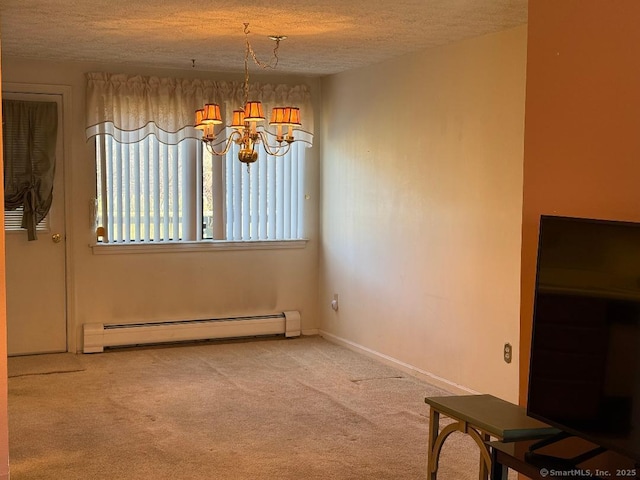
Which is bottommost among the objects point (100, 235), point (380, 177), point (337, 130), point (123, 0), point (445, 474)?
point (445, 474)

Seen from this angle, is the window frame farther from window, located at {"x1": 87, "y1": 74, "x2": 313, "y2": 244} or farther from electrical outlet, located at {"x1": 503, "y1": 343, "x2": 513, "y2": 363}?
electrical outlet, located at {"x1": 503, "y1": 343, "x2": 513, "y2": 363}

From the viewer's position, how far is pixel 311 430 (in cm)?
450

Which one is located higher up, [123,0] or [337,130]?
[123,0]

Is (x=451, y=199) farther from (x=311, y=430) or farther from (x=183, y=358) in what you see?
(x=183, y=358)

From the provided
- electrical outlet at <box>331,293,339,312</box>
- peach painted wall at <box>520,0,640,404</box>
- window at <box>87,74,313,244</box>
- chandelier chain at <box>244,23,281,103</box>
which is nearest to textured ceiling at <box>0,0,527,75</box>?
chandelier chain at <box>244,23,281,103</box>

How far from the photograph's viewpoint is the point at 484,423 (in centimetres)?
272

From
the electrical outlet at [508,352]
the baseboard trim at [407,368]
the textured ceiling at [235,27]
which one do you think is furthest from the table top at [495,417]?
the baseboard trim at [407,368]

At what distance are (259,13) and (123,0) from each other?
0.74 m

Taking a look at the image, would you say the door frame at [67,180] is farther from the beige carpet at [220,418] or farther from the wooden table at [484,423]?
the wooden table at [484,423]

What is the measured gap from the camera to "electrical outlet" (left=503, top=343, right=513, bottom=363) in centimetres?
488

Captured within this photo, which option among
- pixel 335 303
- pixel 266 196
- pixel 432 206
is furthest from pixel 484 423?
pixel 266 196

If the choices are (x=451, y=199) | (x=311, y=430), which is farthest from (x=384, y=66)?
(x=311, y=430)

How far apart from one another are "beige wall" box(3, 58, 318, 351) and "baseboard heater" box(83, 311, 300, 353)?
80 millimetres

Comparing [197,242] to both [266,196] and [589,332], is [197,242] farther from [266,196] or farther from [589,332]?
[589,332]
